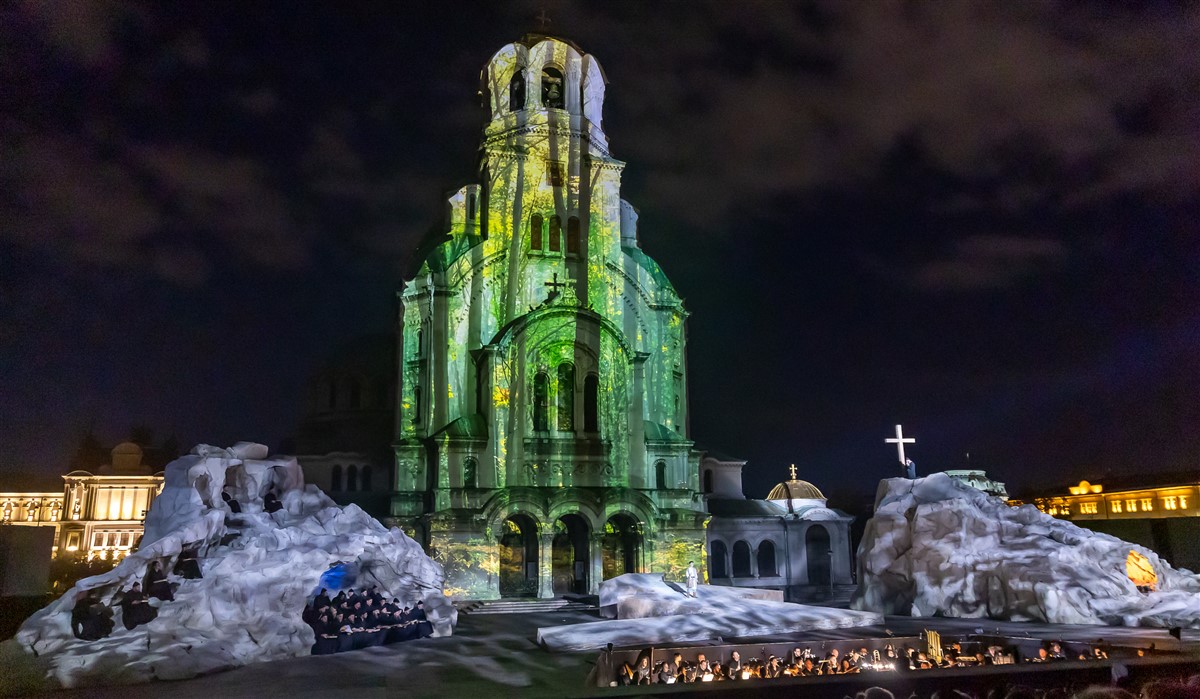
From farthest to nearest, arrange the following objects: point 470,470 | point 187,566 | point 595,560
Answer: point 470,470, point 595,560, point 187,566

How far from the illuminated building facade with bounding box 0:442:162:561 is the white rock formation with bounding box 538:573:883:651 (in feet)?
113

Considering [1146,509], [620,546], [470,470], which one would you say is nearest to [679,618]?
[620,546]

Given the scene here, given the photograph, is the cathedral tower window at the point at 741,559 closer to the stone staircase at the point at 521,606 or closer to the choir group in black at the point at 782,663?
the stone staircase at the point at 521,606

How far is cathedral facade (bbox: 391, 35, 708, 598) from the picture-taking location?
30.6 metres

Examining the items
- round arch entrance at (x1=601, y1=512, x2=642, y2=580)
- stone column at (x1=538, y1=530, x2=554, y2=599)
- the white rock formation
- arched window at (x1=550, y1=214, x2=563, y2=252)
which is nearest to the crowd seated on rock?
the white rock formation

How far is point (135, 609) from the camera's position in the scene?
49.0ft

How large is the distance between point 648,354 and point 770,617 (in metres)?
14.3

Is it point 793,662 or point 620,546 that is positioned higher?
point 620,546

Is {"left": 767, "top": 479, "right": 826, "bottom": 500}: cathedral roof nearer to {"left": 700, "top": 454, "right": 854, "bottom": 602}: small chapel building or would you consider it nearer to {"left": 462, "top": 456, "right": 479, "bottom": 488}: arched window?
{"left": 700, "top": 454, "right": 854, "bottom": 602}: small chapel building

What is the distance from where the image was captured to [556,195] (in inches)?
1388

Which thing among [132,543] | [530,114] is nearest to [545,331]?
[530,114]

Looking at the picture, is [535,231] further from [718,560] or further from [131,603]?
[131,603]

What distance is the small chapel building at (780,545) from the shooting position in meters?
37.1

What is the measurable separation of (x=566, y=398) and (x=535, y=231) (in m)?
7.30
